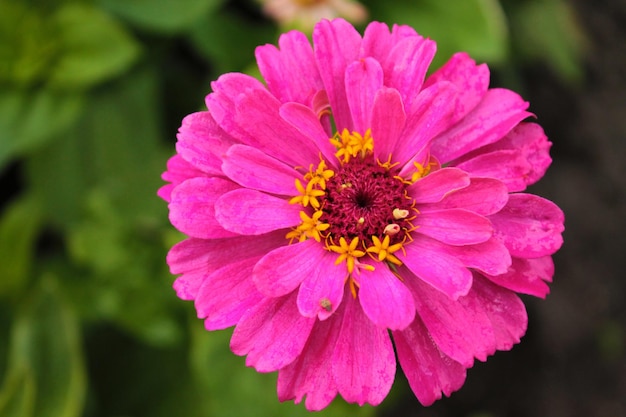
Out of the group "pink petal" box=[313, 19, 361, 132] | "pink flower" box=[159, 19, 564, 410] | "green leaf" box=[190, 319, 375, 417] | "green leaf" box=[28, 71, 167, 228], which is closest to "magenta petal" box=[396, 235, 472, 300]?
"pink flower" box=[159, 19, 564, 410]

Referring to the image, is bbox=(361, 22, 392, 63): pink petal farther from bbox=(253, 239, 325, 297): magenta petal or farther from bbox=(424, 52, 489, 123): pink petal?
bbox=(253, 239, 325, 297): magenta petal

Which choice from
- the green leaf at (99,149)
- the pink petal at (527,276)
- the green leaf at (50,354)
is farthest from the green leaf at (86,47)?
the pink petal at (527,276)

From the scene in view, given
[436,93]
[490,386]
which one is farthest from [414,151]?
[490,386]

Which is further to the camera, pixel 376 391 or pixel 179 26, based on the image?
pixel 179 26

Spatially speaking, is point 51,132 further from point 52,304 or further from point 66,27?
point 52,304

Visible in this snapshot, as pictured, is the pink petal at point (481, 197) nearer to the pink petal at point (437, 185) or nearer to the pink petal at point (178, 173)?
the pink petal at point (437, 185)

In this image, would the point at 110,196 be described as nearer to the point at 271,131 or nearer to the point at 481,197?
the point at 271,131

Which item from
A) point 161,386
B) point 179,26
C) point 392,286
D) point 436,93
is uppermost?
point 436,93
